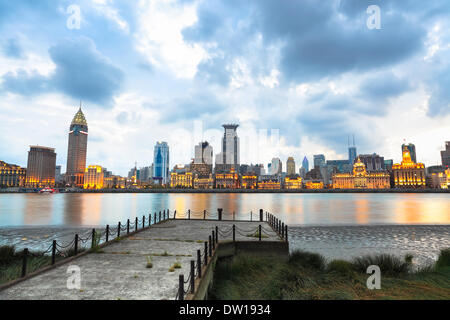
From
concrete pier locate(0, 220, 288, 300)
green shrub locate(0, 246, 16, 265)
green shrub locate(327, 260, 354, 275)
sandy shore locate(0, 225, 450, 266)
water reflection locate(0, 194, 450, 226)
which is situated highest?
concrete pier locate(0, 220, 288, 300)

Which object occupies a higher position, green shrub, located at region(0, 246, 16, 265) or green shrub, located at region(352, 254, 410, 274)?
green shrub, located at region(0, 246, 16, 265)

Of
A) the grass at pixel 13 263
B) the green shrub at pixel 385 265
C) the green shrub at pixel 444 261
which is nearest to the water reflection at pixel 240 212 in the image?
the green shrub at pixel 444 261

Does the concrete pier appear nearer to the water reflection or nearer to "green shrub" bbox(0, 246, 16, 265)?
"green shrub" bbox(0, 246, 16, 265)

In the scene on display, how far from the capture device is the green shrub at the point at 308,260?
14.5m

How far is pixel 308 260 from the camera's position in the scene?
15.4 meters

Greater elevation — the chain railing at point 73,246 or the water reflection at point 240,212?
the chain railing at point 73,246

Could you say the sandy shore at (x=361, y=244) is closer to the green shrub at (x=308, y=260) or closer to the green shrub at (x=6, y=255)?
the green shrub at (x=308, y=260)

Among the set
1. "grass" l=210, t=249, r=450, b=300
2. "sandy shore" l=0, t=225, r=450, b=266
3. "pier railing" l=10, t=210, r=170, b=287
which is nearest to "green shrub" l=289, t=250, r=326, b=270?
"grass" l=210, t=249, r=450, b=300

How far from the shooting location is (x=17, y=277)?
31.8ft

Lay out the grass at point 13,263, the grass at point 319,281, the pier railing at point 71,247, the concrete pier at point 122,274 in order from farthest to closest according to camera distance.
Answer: the pier railing at point 71,247 → the grass at point 13,263 → the grass at point 319,281 → the concrete pier at point 122,274

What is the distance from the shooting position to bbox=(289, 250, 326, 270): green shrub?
571 inches
